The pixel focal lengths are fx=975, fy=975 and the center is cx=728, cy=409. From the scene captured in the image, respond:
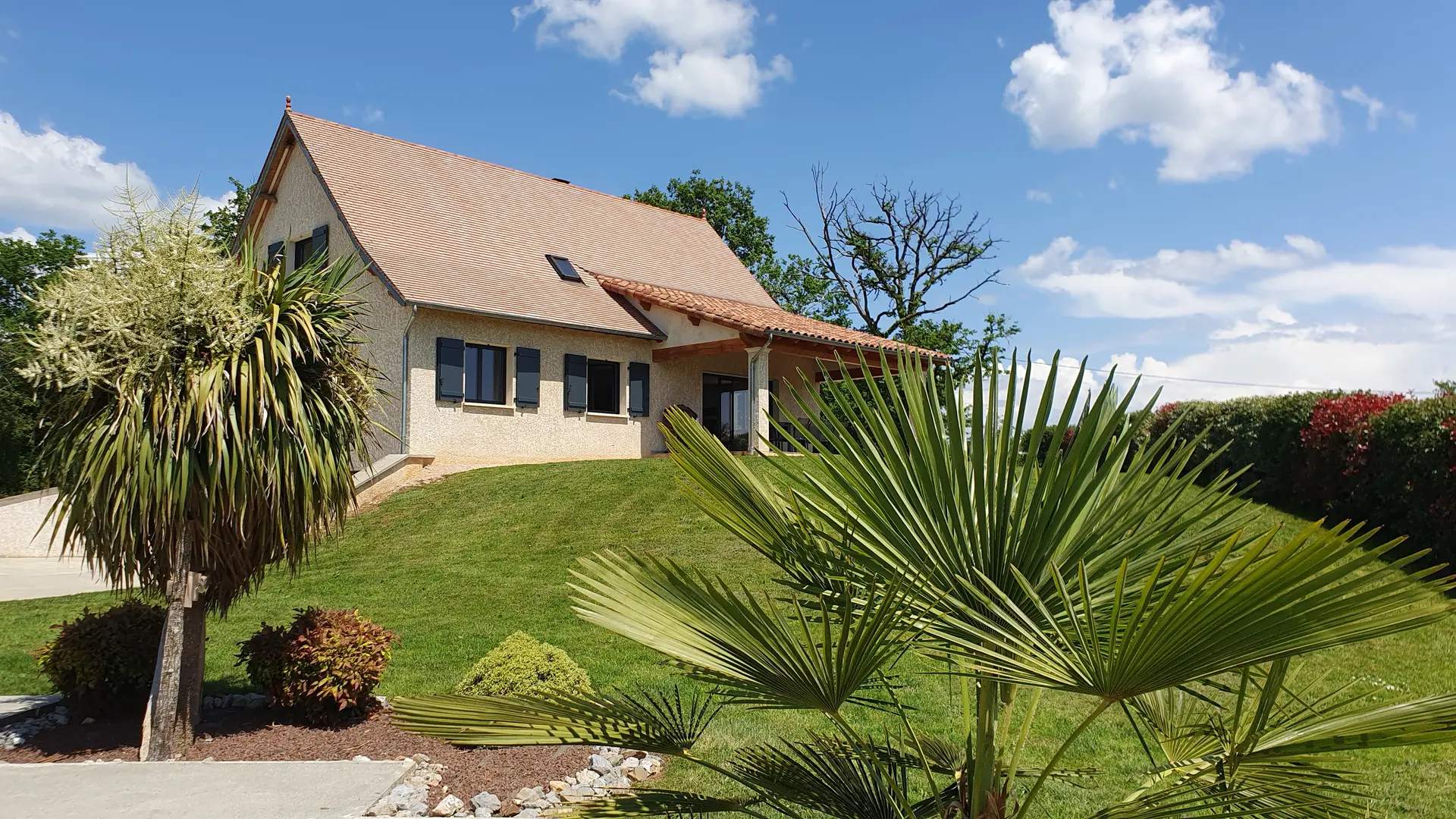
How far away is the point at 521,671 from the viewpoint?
21.0 ft

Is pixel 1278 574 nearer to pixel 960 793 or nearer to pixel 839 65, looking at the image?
pixel 960 793

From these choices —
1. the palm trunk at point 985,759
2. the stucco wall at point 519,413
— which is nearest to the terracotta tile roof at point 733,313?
the stucco wall at point 519,413

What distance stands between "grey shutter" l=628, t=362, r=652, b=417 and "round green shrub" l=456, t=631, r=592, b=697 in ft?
47.7

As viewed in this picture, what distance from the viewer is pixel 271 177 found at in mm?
21984

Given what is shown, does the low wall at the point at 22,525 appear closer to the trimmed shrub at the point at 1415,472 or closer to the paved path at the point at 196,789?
the paved path at the point at 196,789

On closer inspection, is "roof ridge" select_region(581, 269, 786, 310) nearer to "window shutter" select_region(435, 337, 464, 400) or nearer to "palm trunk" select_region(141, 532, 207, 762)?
"window shutter" select_region(435, 337, 464, 400)

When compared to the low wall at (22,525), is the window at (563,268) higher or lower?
higher

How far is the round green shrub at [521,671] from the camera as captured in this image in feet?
20.7

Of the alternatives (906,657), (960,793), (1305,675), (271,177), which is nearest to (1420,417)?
(1305,675)

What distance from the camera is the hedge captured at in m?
10.6

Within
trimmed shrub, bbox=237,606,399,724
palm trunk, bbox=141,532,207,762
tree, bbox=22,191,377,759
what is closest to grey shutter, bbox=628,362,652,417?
trimmed shrub, bbox=237,606,399,724

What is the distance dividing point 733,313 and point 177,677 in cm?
1557

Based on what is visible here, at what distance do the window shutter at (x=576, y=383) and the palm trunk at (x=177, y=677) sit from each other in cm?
1382

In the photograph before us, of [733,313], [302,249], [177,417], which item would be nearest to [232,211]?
[302,249]
